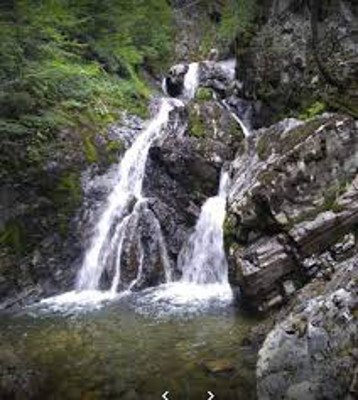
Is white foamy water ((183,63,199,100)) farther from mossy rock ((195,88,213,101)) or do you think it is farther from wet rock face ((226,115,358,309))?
wet rock face ((226,115,358,309))

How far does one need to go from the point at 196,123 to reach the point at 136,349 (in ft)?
28.9

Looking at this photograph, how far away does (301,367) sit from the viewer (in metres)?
6.62

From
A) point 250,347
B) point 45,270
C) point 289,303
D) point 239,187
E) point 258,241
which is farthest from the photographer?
point 45,270

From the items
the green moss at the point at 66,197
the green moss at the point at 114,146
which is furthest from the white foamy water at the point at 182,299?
the green moss at the point at 114,146

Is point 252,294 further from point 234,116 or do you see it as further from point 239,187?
point 234,116

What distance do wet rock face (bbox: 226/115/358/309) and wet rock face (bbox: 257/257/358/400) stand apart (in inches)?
205

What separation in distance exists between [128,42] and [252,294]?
16456 millimetres

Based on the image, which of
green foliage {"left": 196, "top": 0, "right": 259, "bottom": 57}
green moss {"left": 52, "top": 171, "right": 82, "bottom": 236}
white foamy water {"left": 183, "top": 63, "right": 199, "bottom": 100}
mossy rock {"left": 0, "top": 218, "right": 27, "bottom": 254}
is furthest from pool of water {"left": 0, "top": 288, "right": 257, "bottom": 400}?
white foamy water {"left": 183, "top": 63, "right": 199, "bottom": 100}

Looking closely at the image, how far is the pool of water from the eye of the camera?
920 cm

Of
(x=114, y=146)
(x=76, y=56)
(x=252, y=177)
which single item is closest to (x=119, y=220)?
(x=114, y=146)

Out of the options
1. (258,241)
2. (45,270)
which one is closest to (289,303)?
(258,241)

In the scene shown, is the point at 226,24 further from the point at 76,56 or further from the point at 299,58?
the point at 299,58

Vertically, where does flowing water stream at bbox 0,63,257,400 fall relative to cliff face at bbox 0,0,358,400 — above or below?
below

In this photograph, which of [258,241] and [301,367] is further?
[258,241]
